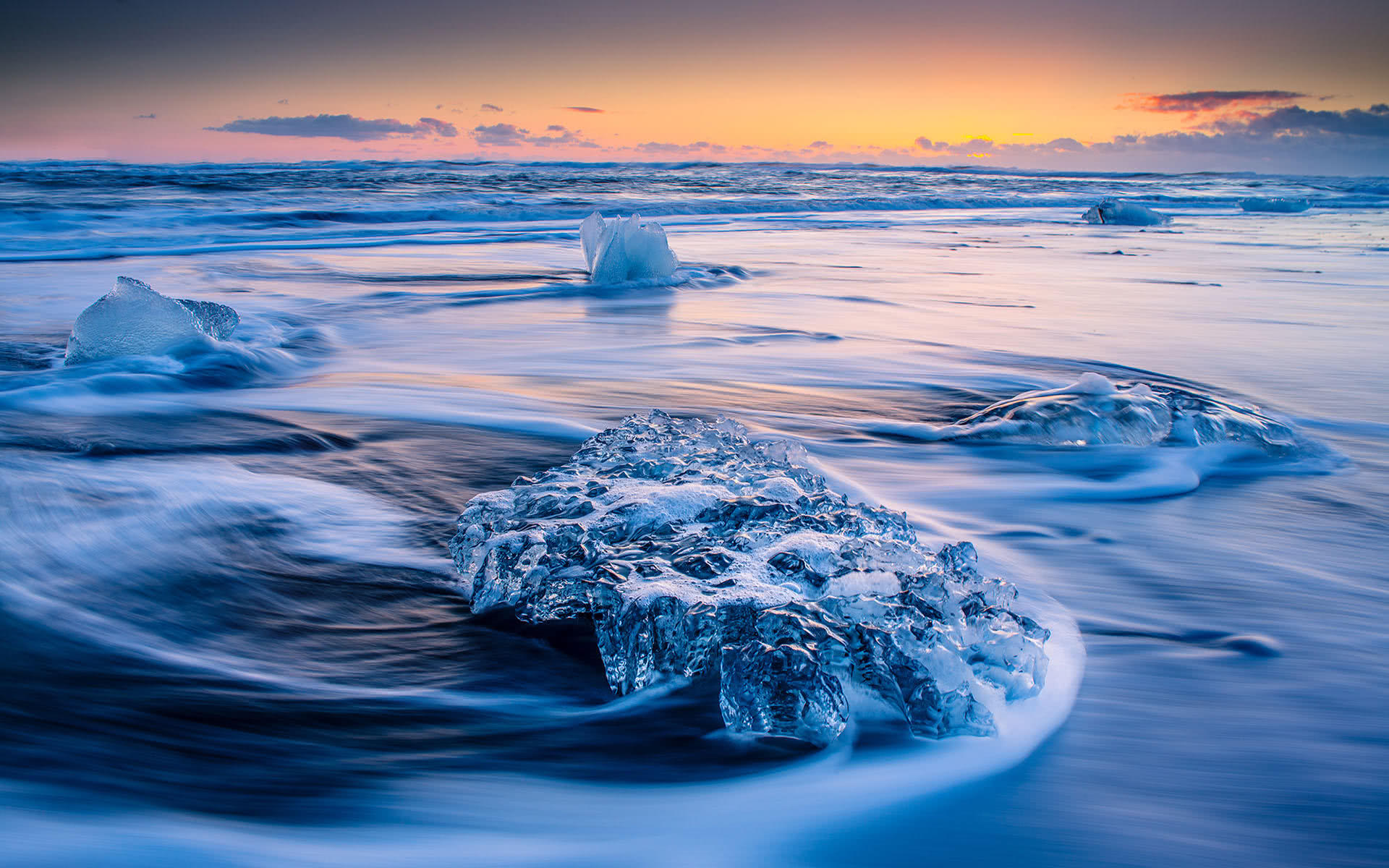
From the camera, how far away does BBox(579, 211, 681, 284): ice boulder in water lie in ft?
21.7

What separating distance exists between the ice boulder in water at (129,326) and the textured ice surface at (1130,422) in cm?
329

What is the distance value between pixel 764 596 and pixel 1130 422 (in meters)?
1.88

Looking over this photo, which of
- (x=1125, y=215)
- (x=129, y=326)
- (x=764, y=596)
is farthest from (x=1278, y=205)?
(x=764, y=596)

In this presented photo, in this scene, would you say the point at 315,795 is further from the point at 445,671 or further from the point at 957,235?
the point at 957,235

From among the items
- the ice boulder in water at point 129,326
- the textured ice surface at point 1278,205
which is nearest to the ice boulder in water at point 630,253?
the ice boulder in water at point 129,326

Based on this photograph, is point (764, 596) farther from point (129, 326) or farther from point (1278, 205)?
point (1278, 205)

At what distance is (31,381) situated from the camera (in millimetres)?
3377

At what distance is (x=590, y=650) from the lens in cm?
151

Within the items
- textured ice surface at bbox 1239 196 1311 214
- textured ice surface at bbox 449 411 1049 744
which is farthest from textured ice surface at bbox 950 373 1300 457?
textured ice surface at bbox 1239 196 1311 214

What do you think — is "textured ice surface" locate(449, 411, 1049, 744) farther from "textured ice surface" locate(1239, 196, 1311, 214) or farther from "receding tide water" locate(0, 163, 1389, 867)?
"textured ice surface" locate(1239, 196, 1311, 214)

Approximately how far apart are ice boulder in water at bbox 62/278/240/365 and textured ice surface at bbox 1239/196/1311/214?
21089 mm

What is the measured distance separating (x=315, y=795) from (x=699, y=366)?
3078 mm

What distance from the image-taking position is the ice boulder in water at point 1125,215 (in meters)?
14.6

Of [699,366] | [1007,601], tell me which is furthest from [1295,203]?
[1007,601]
